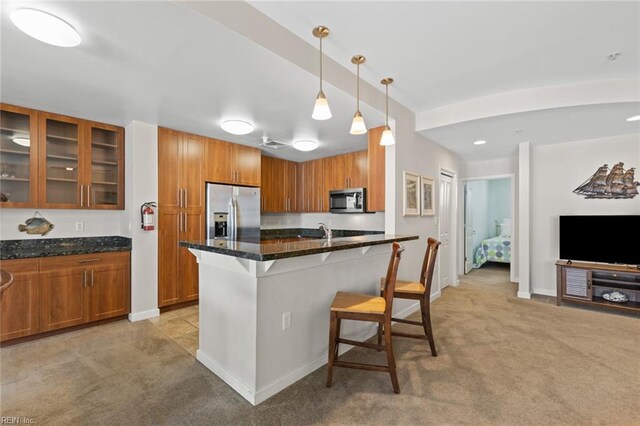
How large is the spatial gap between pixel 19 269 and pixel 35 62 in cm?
198

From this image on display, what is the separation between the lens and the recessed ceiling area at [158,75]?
1.75 m

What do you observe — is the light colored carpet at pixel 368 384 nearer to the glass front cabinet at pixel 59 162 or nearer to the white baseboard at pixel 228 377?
the white baseboard at pixel 228 377

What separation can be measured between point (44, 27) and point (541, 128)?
16.6 feet

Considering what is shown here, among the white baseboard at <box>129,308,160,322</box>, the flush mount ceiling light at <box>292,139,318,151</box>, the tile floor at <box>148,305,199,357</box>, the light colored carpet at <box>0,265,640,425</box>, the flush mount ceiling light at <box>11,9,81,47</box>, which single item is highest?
the flush mount ceiling light at <box>11,9,81,47</box>

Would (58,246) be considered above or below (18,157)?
below

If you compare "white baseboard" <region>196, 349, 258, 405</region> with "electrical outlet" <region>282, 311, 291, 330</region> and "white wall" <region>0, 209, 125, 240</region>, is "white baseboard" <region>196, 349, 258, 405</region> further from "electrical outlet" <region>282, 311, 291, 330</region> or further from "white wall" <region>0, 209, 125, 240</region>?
"white wall" <region>0, 209, 125, 240</region>

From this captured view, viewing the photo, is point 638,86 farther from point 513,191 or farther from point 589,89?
point 513,191

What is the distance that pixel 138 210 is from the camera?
3.51 meters

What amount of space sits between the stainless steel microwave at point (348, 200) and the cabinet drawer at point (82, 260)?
3.17 metres

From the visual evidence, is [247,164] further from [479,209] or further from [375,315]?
[479,209]

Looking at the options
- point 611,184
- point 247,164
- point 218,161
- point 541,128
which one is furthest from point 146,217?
point 611,184

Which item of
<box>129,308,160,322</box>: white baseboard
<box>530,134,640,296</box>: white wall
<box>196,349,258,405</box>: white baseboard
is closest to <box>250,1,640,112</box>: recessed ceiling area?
<box>530,134,640,296</box>: white wall

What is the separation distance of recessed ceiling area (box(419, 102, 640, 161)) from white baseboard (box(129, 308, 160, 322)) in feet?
14.0

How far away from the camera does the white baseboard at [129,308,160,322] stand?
11.3ft
